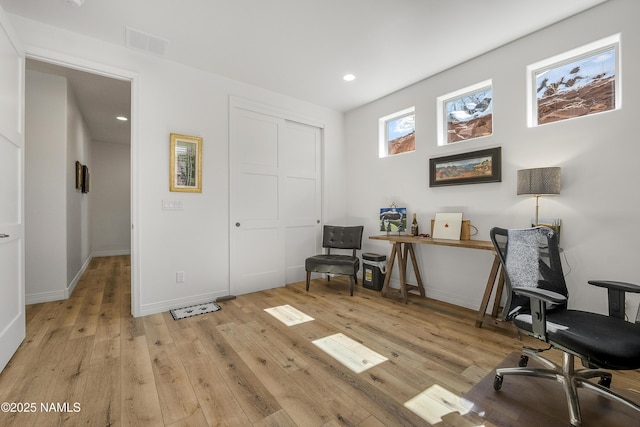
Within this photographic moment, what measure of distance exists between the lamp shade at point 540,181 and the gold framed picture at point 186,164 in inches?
130

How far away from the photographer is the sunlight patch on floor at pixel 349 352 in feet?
6.54

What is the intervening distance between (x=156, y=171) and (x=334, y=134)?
9.01 feet

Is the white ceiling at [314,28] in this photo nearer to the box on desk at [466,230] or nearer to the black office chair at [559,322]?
the box on desk at [466,230]

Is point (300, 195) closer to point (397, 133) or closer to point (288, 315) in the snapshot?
point (397, 133)

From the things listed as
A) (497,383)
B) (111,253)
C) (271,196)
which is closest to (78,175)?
(111,253)

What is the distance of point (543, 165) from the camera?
2576mm

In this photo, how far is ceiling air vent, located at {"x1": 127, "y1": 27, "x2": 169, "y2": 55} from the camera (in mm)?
2582

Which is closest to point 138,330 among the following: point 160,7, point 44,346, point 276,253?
point 44,346

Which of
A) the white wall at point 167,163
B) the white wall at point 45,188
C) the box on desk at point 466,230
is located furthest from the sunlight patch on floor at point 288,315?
the white wall at point 45,188

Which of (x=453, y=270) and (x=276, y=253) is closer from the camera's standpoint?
(x=453, y=270)

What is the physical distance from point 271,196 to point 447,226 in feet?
7.61

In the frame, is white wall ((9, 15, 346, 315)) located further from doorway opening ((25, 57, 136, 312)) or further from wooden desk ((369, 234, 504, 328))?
wooden desk ((369, 234, 504, 328))

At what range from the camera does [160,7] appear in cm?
225

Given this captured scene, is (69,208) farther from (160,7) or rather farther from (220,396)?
(220,396)
